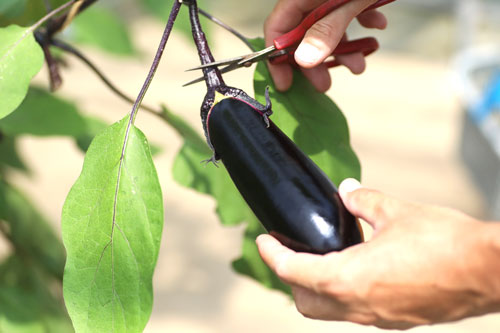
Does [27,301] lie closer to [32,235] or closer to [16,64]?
[32,235]

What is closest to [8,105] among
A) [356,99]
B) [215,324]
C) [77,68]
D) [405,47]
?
[215,324]

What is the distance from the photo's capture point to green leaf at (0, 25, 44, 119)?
468 millimetres

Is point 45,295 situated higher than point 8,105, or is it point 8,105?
point 8,105

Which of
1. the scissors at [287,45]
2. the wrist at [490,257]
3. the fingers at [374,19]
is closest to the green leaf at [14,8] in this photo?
the scissors at [287,45]

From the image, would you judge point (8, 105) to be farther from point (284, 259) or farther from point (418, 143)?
point (418, 143)

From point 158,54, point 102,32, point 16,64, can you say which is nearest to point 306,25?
point 158,54

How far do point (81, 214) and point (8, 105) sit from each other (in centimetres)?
10

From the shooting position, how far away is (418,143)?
6.58 feet

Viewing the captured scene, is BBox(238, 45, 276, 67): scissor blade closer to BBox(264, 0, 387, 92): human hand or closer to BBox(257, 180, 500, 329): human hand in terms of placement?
BBox(264, 0, 387, 92): human hand

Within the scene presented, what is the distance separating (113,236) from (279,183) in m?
0.12

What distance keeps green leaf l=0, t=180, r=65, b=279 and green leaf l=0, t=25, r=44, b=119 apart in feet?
1.09

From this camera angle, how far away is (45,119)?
0.71m

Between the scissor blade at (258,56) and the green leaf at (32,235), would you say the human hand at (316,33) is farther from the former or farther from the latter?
the green leaf at (32,235)

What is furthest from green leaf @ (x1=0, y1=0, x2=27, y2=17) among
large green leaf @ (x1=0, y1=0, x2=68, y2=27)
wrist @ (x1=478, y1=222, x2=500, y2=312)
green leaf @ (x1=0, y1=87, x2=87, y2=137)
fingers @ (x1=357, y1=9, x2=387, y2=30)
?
wrist @ (x1=478, y1=222, x2=500, y2=312)
